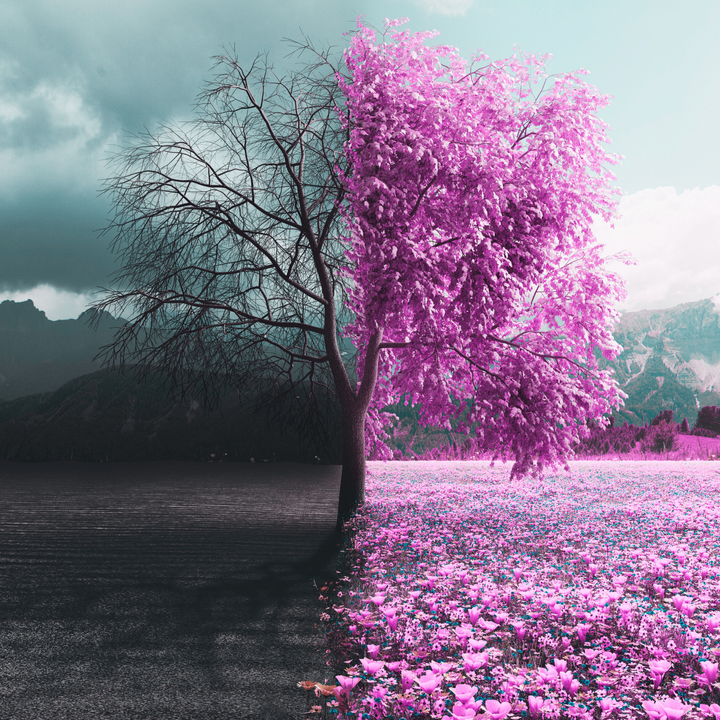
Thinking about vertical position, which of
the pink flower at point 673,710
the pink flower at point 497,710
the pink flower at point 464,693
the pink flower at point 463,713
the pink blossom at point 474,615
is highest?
the pink flower at point 673,710

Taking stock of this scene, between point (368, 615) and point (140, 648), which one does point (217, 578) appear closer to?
point (140, 648)

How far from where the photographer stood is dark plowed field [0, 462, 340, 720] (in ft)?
10.9

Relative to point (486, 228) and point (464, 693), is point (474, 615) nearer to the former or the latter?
point (464, 693)

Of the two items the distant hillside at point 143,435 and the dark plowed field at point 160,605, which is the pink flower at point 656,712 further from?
the distant hillside at point 143,435

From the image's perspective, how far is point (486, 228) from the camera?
7.57 meters

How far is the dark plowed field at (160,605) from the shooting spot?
3328 millimetres

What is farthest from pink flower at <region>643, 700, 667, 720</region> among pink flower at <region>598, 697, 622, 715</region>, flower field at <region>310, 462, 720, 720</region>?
pink flower at <region>598, 697, 622, 715</region>

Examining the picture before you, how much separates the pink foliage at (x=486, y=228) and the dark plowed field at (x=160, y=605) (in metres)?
3.90

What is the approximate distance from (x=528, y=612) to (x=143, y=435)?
17.8 m

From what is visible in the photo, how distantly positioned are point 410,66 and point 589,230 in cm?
410

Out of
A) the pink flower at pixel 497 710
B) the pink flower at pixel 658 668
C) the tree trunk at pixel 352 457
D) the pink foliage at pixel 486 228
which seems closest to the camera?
the pink flower at pixel 497 710

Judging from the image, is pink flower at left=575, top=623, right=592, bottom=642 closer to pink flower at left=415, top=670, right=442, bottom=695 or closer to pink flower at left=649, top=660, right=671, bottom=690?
pink flower at left=649, top=660, right=671, bottom=690

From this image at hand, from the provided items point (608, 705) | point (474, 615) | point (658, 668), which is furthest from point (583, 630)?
point (608, 705)

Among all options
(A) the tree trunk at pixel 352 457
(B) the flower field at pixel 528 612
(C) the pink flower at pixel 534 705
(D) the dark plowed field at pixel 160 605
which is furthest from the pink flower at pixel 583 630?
(A) the tree trunk at pixel 352 457
